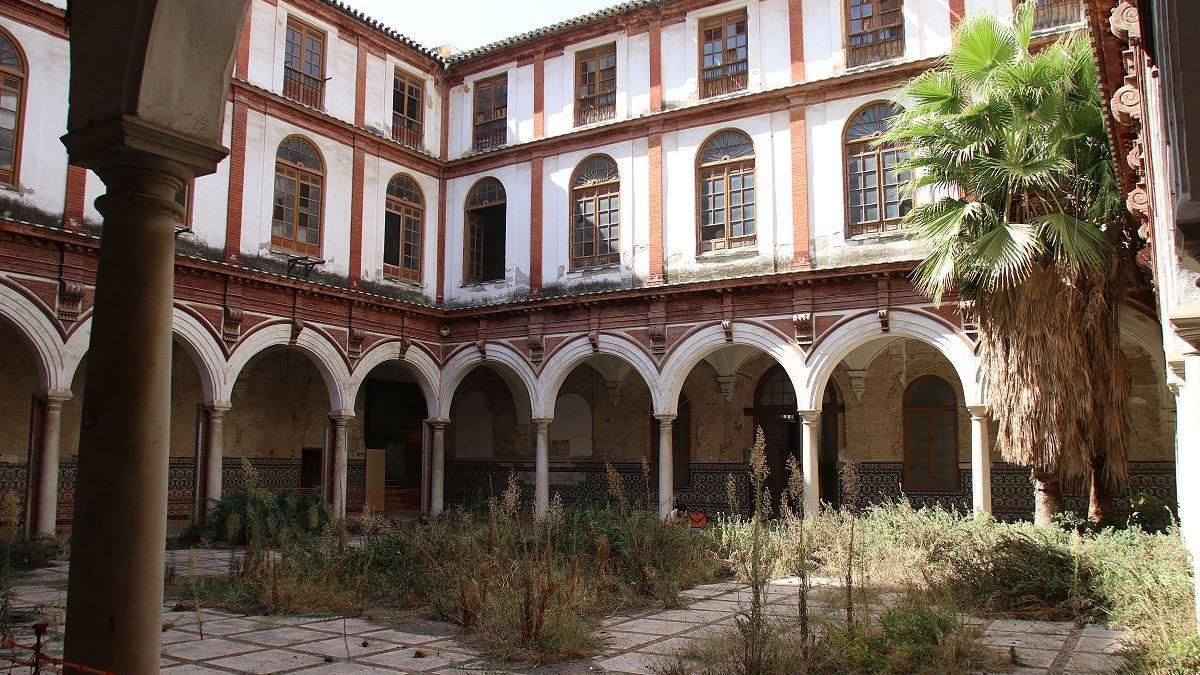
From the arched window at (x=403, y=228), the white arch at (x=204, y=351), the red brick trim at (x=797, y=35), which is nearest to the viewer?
the white arch at (x=204, y=351)

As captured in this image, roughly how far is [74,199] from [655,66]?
10.8 metres

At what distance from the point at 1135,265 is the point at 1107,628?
16.2 ft

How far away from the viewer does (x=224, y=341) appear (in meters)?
16.5

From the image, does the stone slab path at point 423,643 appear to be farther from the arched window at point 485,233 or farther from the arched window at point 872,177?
the arched window at point 485,233

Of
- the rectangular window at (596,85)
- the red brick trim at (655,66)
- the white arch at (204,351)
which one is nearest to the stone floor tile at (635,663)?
the white arch at (204,351)

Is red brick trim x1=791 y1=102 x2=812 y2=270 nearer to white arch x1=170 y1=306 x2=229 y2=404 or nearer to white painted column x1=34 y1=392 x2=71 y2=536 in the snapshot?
white arch x1=170 y1=306 x2=229 y2=404

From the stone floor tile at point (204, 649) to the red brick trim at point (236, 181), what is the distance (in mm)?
10495

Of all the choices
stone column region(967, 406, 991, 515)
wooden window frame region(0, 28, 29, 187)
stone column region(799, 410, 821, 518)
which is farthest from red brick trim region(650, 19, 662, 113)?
wooden window frame region(0, 28, 29, 187)

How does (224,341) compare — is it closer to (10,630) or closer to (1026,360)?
(10,630)

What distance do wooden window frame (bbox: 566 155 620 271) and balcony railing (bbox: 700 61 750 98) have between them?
236 cm

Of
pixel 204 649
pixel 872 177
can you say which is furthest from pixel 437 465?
pixel 204 649

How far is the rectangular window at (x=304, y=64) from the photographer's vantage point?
60.5 ft

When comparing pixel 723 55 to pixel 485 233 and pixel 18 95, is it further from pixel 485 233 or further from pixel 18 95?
pixel 18 95

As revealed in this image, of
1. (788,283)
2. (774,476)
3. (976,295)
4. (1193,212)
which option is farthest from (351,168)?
(1193,212)
